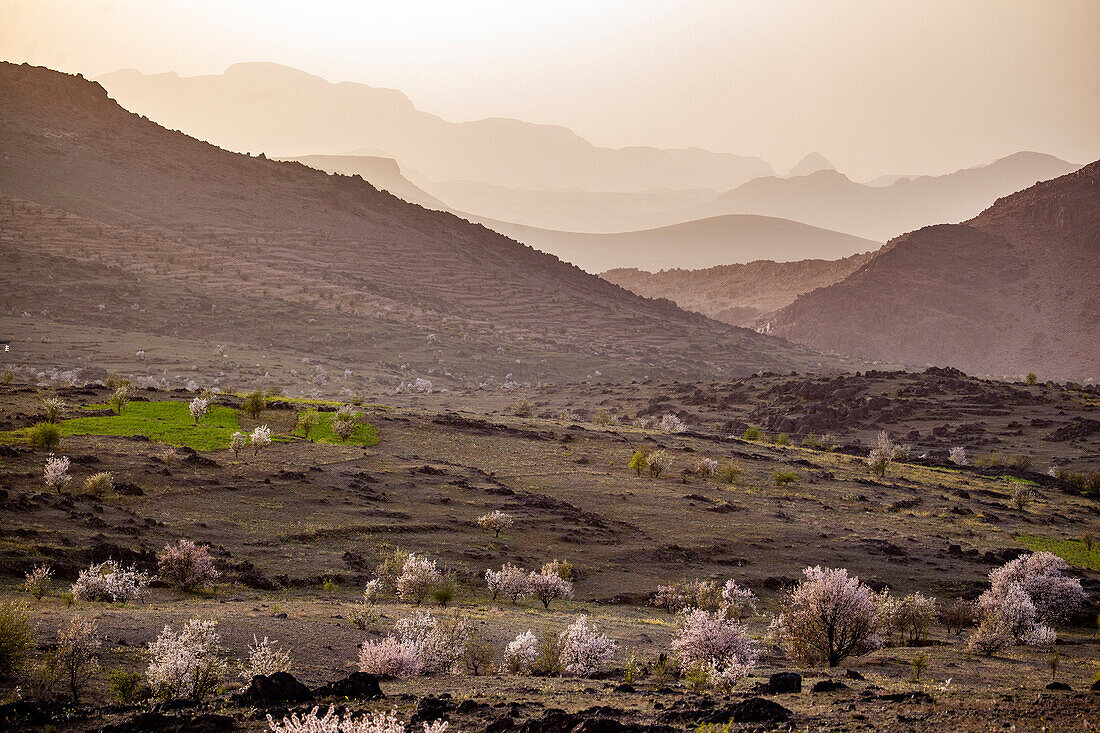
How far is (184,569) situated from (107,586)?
247 centimetres

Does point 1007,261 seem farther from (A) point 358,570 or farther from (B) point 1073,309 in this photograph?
(A) point 358,570

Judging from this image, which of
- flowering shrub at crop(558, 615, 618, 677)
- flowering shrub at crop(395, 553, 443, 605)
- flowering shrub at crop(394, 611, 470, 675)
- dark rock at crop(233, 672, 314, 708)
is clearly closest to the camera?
dark rock at crop(233, 672, 314, 708)

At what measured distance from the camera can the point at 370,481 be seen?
3216 centimetres

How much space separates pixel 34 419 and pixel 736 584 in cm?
2781

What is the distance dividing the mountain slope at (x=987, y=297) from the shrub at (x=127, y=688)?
142m

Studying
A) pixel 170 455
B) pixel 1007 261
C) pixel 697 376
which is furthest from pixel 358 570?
pixel 1007 261

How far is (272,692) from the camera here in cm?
1096

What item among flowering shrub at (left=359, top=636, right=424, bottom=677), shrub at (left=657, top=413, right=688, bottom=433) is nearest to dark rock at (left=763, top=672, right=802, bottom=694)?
flowering shrub at (left=359, top=636, right=424, bottom=677)

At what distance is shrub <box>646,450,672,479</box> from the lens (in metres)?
40.3

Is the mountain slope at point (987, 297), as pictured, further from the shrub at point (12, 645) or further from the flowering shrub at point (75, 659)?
the shrub at point (12, 645)

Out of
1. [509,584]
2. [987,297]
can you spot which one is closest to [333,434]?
[509,584]

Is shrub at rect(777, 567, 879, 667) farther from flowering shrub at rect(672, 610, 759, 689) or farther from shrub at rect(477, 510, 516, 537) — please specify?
shrub at rect(477, 510, 516, 537)

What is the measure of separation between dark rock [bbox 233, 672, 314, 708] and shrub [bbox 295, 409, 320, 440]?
90.5 ft

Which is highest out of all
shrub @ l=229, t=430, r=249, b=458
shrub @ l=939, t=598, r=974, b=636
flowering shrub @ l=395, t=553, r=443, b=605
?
shrub @ l=229, t=430, r=249, b=458
